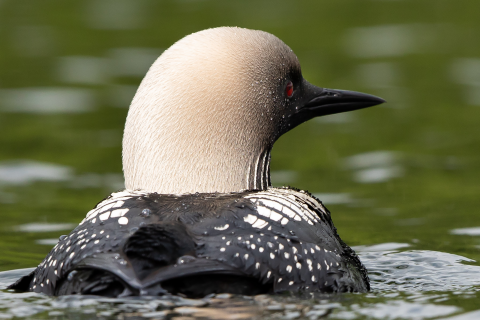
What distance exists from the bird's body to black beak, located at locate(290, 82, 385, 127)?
0.6 inches

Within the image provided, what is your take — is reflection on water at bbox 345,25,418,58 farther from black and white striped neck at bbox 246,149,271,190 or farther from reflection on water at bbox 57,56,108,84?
black and white striped neck at bbox 246,149,271,190

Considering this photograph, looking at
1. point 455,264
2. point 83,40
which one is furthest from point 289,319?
point 83,40

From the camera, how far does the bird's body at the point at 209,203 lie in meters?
4.12

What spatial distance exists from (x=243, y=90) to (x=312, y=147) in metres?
4.35

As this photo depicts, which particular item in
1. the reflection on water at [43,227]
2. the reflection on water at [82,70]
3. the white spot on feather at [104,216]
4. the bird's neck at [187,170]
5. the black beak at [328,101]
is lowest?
the white spot on feather at [104,216]

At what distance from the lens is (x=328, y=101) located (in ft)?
20.2

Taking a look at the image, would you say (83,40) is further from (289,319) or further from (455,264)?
(289,319)

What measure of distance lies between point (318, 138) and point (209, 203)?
211 inches

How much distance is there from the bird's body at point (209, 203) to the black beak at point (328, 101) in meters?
0.01

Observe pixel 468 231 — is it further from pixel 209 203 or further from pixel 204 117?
pixel 209 203

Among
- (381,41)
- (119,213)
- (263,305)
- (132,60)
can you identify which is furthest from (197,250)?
(381,41)

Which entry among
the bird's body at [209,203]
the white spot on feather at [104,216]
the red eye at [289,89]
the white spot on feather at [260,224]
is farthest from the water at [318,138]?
the red eye at [289,89]

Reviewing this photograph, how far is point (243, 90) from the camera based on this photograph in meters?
5.27

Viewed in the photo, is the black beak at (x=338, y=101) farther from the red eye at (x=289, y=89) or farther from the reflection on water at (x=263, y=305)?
the reflection on water at (x=263, y=305)
